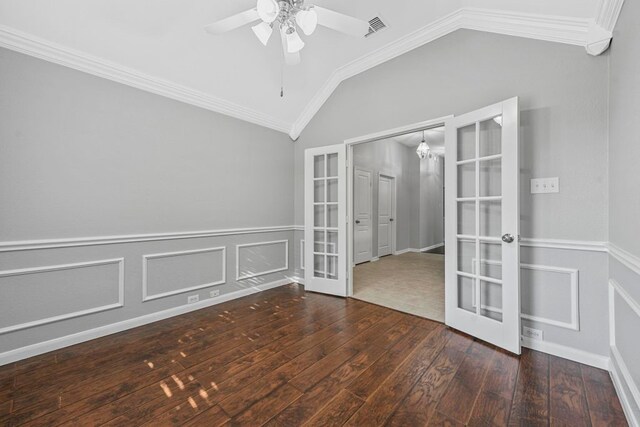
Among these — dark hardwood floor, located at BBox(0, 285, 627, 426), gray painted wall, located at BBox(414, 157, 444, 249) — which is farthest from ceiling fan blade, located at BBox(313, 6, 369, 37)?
gray painted wall, located at BBox(414, 157, 444, 249)

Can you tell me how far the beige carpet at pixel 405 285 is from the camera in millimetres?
3084

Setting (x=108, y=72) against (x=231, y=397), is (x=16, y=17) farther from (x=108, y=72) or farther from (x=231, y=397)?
(x=231, y=397)

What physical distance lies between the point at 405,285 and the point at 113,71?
4.34 metres

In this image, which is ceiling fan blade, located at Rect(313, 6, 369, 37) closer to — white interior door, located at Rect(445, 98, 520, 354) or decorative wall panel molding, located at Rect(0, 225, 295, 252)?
white interior door, located at Rect(445, 98, 520, 354)

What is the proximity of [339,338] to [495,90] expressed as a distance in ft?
8.78

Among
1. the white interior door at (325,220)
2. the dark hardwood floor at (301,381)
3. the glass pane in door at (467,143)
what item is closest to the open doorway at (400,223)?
the white interior door at (325,220)

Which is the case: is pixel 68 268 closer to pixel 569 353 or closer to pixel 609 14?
pixel 569 353

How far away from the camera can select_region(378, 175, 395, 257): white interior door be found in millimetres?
6496

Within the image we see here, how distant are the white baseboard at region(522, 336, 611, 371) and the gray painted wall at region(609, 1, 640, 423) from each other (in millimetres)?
186

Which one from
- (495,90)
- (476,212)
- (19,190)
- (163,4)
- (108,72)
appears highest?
(163,4)

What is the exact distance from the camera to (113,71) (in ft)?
8.08

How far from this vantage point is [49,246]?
2188mm

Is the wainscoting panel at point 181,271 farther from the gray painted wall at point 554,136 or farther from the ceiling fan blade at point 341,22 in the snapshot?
the gray painted wall at point 554,136

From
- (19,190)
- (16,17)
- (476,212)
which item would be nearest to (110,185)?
(19,190)
